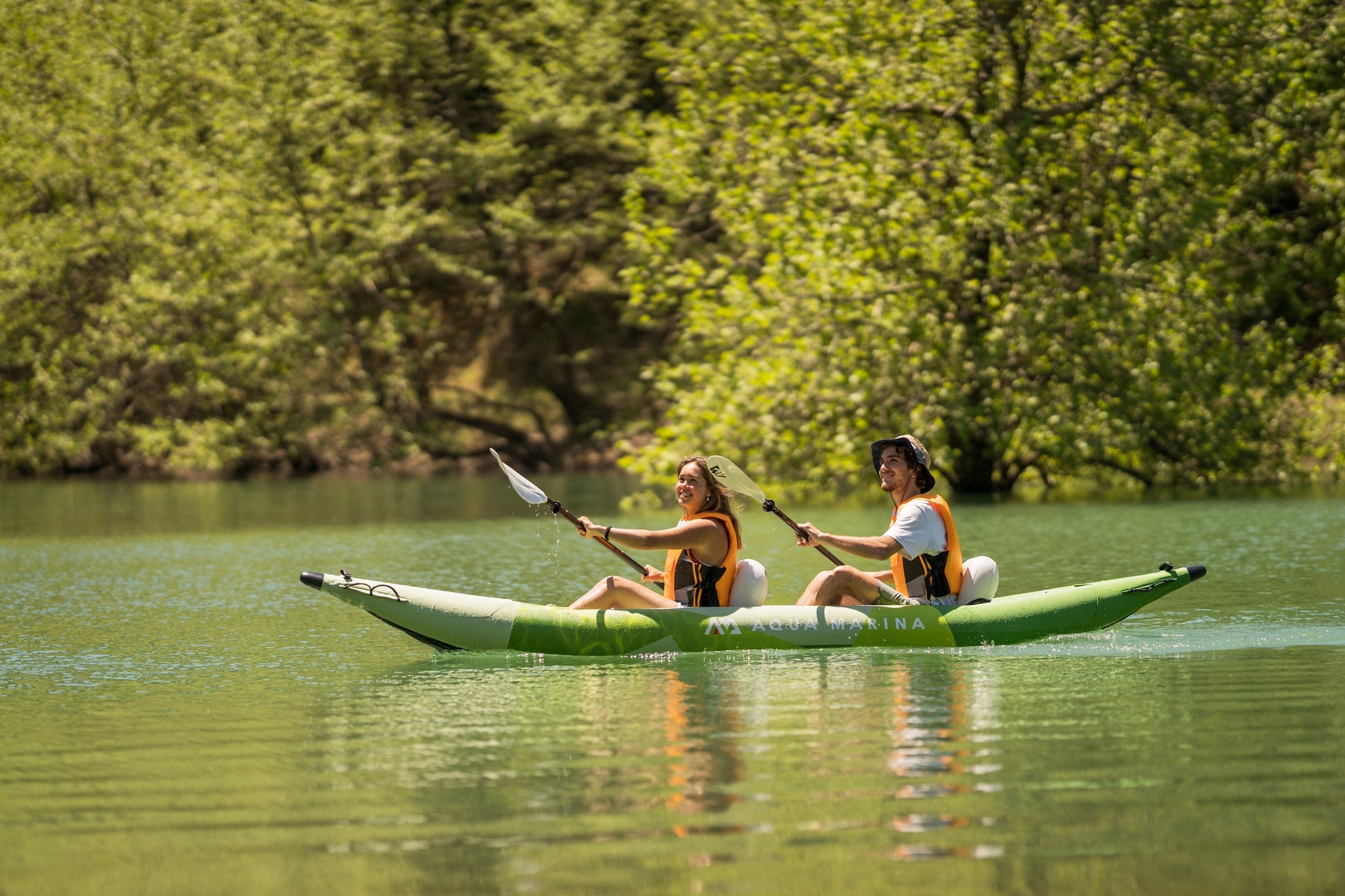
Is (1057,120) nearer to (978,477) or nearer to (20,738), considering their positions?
(978,477)

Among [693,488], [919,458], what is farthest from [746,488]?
[919,458]

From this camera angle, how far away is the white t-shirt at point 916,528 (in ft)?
34.0

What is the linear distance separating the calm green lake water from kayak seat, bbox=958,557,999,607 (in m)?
0.43

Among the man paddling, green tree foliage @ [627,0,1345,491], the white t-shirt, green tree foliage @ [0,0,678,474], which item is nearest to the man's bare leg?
the man paddling

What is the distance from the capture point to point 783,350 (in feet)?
76.1

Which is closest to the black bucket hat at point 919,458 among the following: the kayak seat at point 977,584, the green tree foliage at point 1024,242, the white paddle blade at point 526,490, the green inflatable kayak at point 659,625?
the kayak seat at point 977,584

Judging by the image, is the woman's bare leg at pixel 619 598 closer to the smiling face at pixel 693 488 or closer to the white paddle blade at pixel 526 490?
the smiling face at pixel 693 488

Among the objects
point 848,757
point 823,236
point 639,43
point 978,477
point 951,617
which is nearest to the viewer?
point 848,757

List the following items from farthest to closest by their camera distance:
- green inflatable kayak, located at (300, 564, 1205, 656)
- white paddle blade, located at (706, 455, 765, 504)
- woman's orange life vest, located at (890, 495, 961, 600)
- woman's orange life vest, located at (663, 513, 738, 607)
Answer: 1. white paddle blade, located at (706, 455, 765, 504)
2. woman's orange life vest, located at (890, 495, 961, 600)
3. woman's orange life vest, located at (663, 513, 738, 607)
4. green inflatable kayak, located at (300, 564, 1205, 656)

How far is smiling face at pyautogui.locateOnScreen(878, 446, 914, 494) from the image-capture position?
10641 millimetres

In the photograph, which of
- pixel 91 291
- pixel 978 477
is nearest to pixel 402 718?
pixel 978 477

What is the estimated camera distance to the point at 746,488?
11039mm

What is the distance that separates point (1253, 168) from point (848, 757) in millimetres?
19711

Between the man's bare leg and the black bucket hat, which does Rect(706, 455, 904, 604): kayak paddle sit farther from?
the black bucket hat
